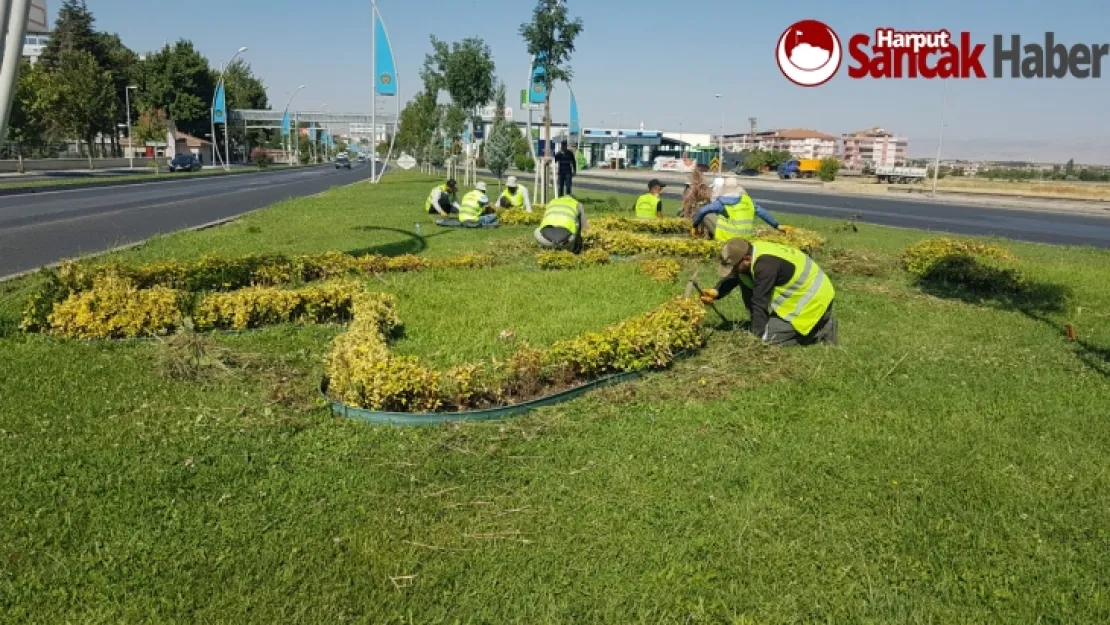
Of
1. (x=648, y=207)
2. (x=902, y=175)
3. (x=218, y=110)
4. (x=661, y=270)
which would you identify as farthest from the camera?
(x=902, y=175)

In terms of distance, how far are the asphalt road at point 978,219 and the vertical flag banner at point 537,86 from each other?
16.1 feet

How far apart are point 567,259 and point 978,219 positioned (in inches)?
792

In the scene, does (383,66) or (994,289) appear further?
(383,66)

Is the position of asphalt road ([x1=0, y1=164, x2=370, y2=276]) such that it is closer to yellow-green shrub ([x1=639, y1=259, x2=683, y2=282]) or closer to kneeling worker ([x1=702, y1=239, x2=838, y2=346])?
yellow-green shrub ([x1=639, y1=259, x2=683, y2=282])

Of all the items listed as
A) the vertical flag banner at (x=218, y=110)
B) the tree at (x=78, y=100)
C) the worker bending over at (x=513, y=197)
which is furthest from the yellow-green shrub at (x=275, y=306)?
the vertical flag banner at (x=218, y=110)

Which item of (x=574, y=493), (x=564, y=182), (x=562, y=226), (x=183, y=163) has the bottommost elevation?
(x=574, y=493)

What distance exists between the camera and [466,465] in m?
4.33

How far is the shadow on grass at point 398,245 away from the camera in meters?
11.9

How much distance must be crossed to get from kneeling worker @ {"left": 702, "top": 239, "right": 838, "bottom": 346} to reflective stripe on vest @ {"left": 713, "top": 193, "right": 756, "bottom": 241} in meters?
4.40

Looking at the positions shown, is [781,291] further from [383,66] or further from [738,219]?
[383,66]

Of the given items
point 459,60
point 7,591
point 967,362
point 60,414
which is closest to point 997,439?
point 967,362

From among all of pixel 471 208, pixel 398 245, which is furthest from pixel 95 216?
pixel 398 245

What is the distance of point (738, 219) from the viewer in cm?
1128

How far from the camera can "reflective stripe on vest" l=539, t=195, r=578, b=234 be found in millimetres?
11828
